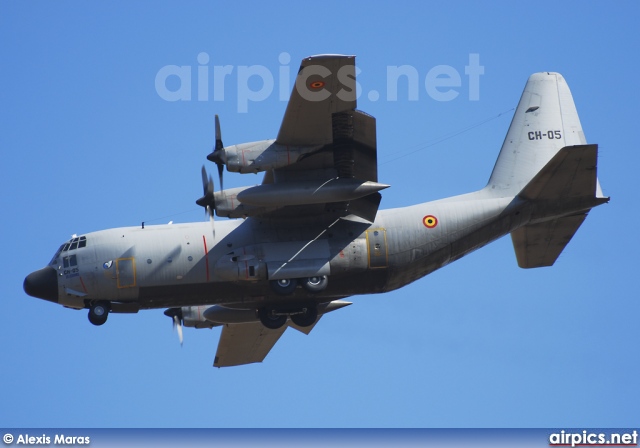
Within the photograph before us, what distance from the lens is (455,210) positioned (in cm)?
3241

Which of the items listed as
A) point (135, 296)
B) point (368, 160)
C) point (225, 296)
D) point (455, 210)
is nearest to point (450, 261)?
point (455, 210)

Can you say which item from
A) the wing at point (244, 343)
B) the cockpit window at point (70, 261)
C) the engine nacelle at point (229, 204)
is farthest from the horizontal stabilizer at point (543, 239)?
the cockpit window at point (70, 261)

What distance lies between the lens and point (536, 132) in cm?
3425

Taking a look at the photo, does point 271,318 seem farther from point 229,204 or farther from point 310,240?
point 229,204

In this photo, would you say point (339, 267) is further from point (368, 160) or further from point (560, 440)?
A: point (560, 440)

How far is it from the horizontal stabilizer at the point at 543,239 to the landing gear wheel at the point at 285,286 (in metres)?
6.23

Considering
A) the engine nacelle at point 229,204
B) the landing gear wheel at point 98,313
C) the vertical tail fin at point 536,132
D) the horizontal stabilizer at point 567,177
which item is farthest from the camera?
the vertical tail fin at point 536,132

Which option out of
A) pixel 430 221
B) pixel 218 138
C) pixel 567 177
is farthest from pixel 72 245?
pixel 567 177

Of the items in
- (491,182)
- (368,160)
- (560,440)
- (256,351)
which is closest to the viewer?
(560,440)

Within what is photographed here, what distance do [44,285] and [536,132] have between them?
13.3 metres

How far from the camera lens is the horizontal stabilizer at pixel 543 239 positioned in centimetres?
3328

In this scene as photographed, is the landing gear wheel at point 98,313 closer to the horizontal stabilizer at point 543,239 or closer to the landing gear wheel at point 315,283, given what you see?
the landing gear wheel at point 315,283

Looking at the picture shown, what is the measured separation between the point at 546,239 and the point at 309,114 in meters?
8.10

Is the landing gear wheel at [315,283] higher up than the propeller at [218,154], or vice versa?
the propeller at [218,154]
